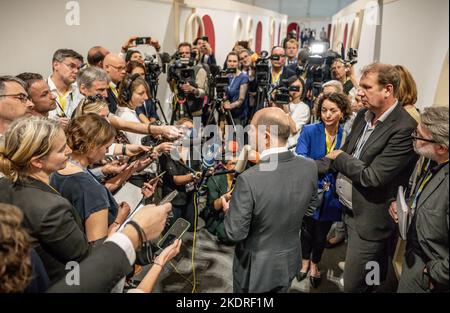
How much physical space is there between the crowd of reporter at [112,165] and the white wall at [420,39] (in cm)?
14

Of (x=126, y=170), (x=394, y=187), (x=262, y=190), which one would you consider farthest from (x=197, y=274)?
(x=394, y=187)

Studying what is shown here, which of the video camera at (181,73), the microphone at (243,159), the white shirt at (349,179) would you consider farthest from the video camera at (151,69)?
the white shirt at (349,179)

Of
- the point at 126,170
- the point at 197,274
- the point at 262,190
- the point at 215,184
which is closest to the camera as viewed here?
the point at 262,190

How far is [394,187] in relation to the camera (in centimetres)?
170

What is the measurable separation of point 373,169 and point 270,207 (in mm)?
628

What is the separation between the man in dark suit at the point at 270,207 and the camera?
4.49 feet

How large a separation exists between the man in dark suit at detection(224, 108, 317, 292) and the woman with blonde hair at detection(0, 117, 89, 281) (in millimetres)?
650

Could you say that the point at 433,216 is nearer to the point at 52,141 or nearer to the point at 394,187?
the point at 394,187

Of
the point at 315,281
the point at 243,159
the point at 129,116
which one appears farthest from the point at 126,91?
the point at 315,281

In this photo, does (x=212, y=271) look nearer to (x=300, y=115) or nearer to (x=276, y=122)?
(x=276, y=122)

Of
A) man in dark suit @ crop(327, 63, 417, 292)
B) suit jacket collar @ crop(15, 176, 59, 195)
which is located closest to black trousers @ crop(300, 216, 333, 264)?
man in dark suit @ crop(327, 63, 417, 292)

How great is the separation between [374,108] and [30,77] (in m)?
2.11

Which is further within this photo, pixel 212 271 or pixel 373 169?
pixel 212 271

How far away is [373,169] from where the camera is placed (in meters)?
1.62
